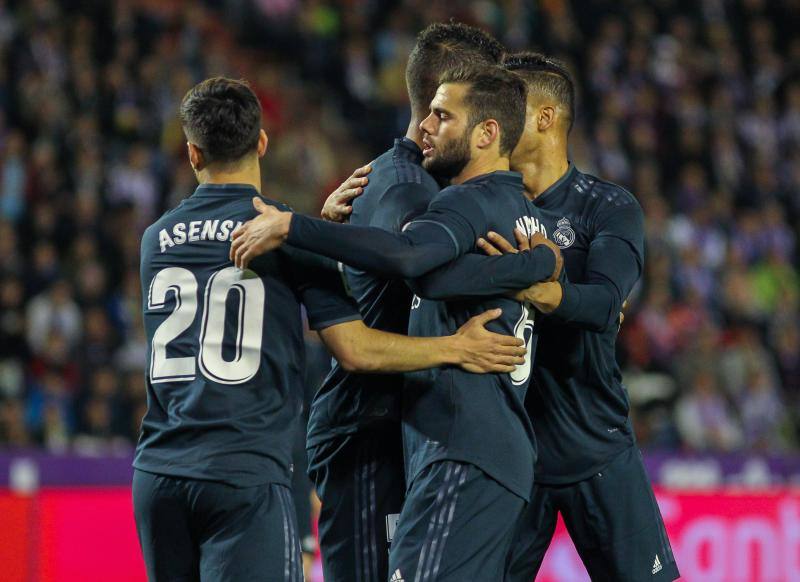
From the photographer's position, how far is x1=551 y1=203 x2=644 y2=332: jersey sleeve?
4840 millimetres

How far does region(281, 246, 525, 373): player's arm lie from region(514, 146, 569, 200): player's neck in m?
1.09

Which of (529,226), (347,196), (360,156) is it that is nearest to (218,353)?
(347,196)

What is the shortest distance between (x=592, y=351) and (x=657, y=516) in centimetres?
75

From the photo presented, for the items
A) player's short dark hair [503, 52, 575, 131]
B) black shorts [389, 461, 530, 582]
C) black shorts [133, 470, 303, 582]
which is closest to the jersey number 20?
black shorts [133, 470, 303, 582]

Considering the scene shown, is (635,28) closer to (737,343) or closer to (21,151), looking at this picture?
(737,343)

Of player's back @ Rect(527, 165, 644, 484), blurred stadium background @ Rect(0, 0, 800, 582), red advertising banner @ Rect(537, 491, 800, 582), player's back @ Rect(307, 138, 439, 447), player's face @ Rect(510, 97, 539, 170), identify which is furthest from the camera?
blurred stadium background @ Rect(0, 0, 800, 582)

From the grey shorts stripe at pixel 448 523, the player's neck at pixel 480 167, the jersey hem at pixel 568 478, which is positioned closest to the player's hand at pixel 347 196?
the player's neck at pixel 480 167

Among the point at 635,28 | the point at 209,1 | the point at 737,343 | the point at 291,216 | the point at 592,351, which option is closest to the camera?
the point at 291,216

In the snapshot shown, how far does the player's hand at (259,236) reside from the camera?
429cm

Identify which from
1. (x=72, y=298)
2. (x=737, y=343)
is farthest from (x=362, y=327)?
(x=737, y=343)

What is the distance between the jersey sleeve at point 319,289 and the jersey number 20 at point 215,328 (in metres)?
0.15

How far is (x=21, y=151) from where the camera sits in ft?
43.4

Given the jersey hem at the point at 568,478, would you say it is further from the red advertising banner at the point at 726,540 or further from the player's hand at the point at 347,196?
the red advertising banner at the point at 726,540

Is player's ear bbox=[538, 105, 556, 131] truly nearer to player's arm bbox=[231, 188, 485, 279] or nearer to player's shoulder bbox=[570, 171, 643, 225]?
player's shoulder bbox=[570, 171, 643, 225]
